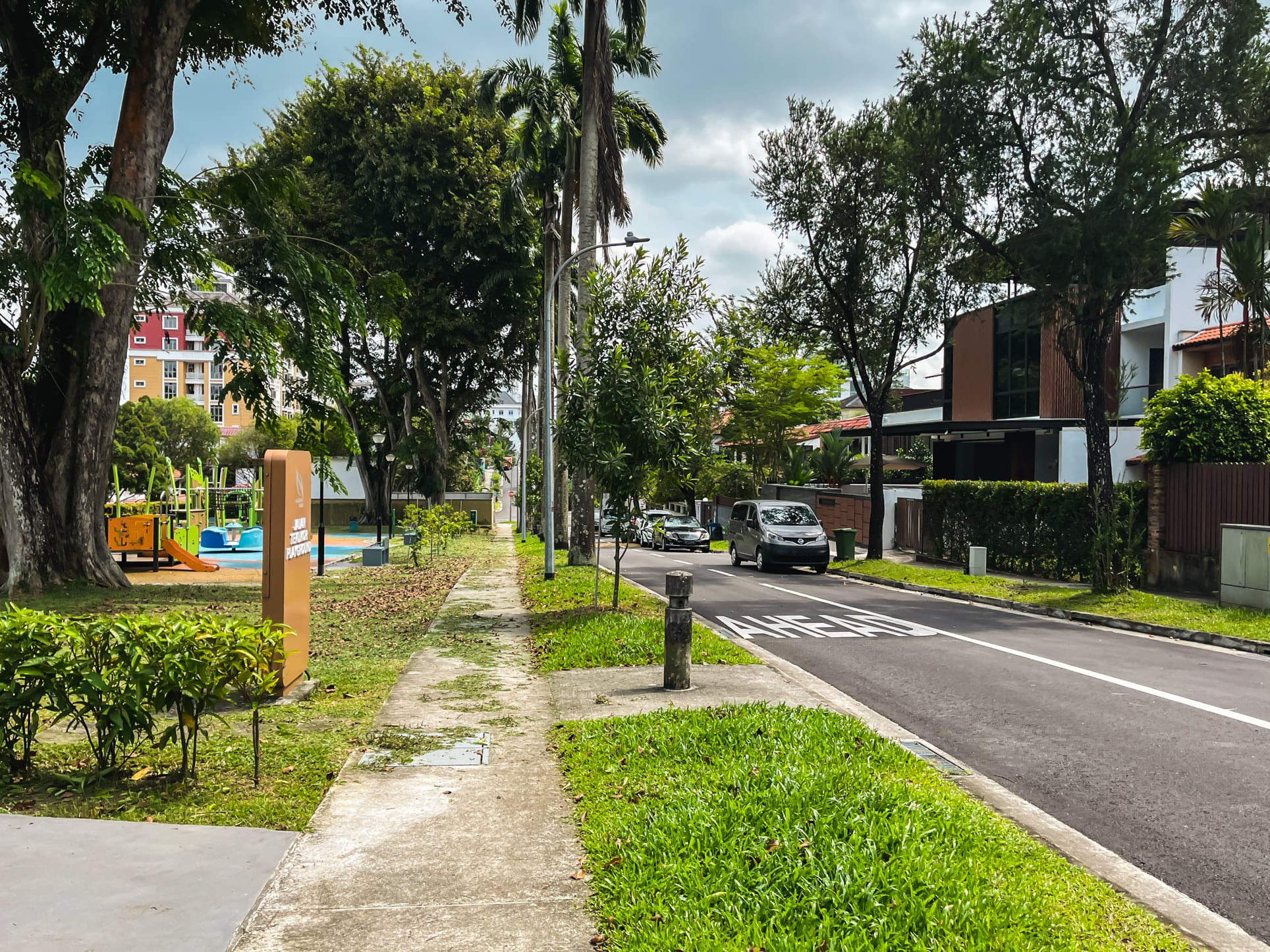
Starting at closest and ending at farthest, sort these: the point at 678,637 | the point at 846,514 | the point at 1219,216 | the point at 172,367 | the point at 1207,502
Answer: the point at 678,637 → the point at 1207,502 → the point at 1219,216 → the point at 846,514 → the point at 172,367

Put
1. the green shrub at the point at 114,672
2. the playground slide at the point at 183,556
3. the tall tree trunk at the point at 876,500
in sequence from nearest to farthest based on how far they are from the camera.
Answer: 1. the green shrub at the point at 114,672
2. the playground slide at the point at 183,556
3. the tall tree trunk at the point at 876,500

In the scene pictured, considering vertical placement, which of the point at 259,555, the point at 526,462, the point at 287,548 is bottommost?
the point at 259,555

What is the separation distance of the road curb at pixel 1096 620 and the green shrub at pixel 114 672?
489 inches

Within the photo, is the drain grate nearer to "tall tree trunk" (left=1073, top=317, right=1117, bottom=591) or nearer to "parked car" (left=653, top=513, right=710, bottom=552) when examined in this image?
"tall tree trunk" (left=1073, top=317, right=1117, bottom=591)

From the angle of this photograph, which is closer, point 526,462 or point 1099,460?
point 1099,460

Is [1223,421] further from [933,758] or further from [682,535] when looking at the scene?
[682,535]

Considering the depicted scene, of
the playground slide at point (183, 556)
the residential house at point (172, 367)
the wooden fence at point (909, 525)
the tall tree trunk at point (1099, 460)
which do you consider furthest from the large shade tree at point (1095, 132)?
the residential house at point (172, 367)

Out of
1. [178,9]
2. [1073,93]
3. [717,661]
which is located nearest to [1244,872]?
[717,661]

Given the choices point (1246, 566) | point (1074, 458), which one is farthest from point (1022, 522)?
point (1074, 458)

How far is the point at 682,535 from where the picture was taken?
3838 cm

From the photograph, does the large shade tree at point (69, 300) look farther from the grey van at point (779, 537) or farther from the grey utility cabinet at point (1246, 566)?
the grey utility cabinet at point (1246, 566)

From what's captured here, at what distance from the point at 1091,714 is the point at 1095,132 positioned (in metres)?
13.2

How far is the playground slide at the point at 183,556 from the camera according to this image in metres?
22.9

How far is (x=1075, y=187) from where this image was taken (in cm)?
1719
